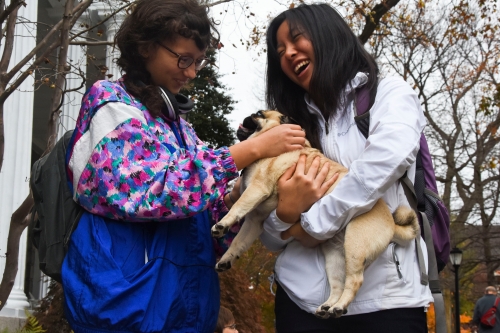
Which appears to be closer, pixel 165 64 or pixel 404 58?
pixel 165 64

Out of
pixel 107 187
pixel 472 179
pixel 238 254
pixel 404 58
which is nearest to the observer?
pixel 107 187

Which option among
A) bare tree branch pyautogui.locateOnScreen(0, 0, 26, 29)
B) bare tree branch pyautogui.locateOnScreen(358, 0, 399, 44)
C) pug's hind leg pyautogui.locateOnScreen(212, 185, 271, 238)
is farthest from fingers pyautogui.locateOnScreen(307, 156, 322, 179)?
bare tree branch pyautogui.locateOnScreen(358, 0, 399, 44)

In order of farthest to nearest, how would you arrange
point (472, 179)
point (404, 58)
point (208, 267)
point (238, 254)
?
point (472, 179), point (404, 58), point (238, 254), point (208, 267)

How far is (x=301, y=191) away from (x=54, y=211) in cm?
116

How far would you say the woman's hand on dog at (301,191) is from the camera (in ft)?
10.3

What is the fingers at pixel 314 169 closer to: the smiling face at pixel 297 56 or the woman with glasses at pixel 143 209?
the woman with glasses at pixel 143 209

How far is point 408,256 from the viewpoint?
304 cm

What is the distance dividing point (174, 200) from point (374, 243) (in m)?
0.95

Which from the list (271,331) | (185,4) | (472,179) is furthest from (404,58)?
(185,4)

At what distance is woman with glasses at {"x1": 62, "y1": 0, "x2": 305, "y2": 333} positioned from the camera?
2.80 meters

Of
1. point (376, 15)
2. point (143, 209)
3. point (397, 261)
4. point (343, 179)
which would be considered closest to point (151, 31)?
point (143, 209)

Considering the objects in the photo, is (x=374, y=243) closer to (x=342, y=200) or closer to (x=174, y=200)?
(x=342, y=200)

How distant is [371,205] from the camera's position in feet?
9.82

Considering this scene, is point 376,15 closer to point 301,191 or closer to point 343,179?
point 301,191
